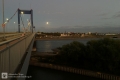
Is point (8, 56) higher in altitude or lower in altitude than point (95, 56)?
higher

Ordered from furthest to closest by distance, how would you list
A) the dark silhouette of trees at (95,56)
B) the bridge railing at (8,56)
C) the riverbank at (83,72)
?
the dark silhouette of trees at (95,56), the riverbank at (83,72), the bridge railing at (8,56)

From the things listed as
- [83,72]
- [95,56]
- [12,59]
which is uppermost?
[12,59]

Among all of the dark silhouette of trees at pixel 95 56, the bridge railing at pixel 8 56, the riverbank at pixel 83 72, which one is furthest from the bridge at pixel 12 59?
the dark silhouette of trees at pixel 95 56

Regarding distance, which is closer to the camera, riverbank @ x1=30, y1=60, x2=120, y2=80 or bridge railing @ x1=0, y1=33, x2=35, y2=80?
bridge railing @ x1=0, y1=33, x2=35, y2=80

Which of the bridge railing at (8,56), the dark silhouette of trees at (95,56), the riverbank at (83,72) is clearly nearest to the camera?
the bridge railing at (8,56)

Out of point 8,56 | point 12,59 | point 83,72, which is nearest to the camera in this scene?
point 8,56

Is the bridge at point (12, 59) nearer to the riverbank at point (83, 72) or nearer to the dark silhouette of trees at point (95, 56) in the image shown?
the riverbank at point (83, 72)

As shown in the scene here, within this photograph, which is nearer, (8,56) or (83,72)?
(8,56)

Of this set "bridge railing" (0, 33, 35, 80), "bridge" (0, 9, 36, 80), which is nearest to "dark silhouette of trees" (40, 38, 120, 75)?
"bridge" (0, 9, 36, 80)

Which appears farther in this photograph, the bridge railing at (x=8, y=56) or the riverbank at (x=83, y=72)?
the riverbank at (x=83, y=72)

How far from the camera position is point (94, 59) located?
23.6m

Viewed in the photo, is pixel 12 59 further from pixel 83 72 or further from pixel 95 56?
pixel 95 56

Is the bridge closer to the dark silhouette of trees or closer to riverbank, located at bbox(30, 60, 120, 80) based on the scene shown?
riverbank, located at bbox(30, 60, 120, 80)

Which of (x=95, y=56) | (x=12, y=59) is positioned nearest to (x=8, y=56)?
(x=12, y=59)
